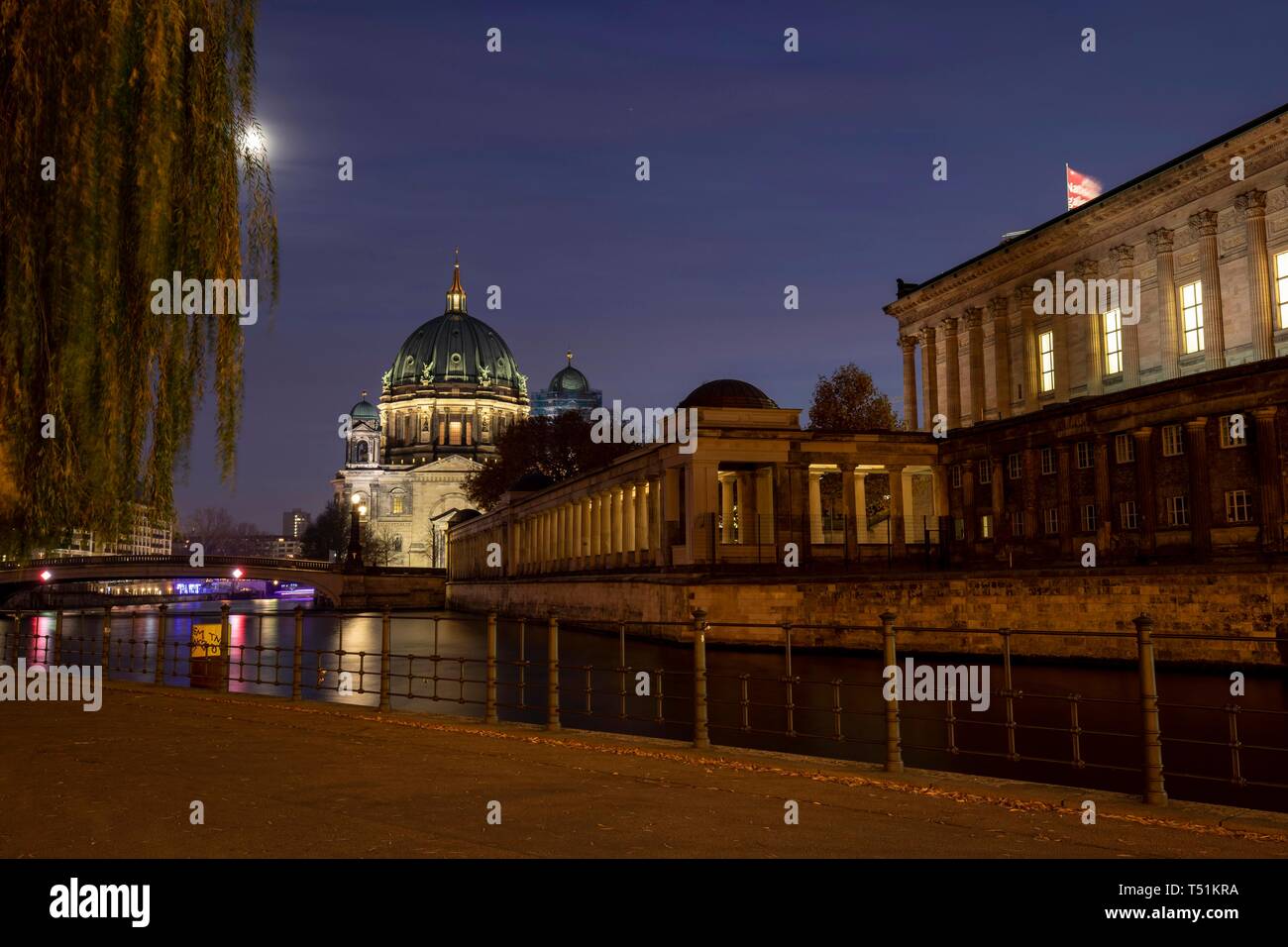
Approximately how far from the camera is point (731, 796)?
32.3 feet

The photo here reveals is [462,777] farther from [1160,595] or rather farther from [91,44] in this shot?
[1160,595]

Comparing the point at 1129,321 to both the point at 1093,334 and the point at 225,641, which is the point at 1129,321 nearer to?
the point at 1093,334

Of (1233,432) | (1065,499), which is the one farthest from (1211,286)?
(1233,432)

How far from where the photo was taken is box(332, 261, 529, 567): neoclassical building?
543 ft

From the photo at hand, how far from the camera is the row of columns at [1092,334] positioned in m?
43.4

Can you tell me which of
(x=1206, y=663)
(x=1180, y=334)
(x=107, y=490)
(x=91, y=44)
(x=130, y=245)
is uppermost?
(x=1180, y=334)

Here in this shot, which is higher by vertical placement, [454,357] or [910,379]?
[454,357]

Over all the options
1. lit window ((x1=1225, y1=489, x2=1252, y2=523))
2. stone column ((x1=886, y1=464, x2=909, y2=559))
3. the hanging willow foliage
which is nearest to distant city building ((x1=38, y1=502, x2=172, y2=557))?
the hanging willow foliage

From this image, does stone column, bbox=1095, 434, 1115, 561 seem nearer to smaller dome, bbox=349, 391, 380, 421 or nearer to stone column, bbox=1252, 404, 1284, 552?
stone column, bbox=1252, 404, 1284, 552

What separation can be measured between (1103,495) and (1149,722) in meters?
35.6

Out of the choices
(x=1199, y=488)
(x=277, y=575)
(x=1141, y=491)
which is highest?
(x=1141, y=491)

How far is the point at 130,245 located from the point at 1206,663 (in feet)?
94.4

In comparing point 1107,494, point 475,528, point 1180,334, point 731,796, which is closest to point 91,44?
point 731,796

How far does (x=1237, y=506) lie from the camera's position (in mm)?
37875
